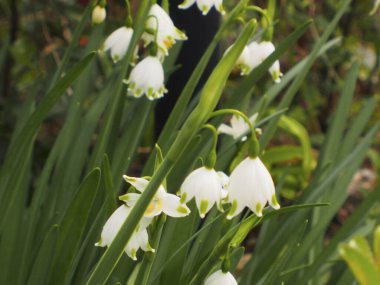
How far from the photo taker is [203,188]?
1.04 meters

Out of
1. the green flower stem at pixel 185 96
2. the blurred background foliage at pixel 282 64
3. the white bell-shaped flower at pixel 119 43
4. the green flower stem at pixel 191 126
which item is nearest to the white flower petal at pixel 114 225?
the green flower stem at pixel 191 126

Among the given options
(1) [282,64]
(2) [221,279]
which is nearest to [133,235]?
(2) [221,279]

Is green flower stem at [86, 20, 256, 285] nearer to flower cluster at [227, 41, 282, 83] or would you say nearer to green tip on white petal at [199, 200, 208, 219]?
green tip on white petal at [199, 200, 208, 219]

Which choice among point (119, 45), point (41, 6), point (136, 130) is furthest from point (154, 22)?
point (41, 6)

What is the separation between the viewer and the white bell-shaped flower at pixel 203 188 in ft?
3.40

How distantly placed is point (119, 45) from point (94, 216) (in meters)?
0.33

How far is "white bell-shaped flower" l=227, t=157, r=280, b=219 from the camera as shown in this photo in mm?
1023

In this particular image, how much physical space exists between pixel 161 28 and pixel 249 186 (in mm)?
487

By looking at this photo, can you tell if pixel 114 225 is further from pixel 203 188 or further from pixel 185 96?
pixel 185 96

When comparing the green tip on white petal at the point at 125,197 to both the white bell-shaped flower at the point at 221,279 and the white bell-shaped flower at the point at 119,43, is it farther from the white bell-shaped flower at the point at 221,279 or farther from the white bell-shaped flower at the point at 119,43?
the white bell-shaped flower at the point at 119,43

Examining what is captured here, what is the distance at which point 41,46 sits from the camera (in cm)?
273

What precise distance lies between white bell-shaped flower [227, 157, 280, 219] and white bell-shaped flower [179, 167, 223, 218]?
0.02 metres

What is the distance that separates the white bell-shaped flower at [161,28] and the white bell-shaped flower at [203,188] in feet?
1.35

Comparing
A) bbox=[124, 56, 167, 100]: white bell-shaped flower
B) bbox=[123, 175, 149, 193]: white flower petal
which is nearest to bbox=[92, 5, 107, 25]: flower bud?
bbox=[124, 56, 167, 100]: white bell-shaped flower
